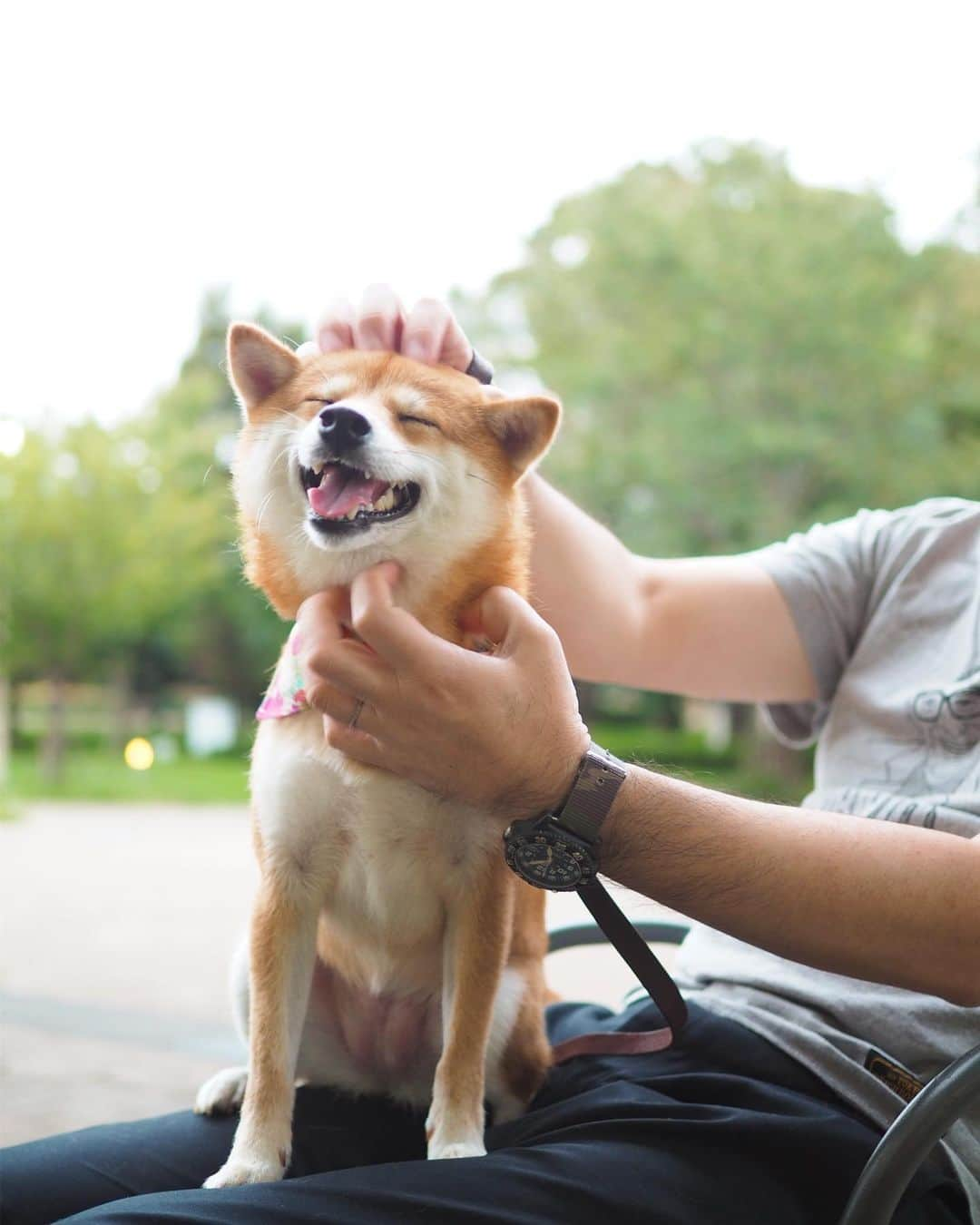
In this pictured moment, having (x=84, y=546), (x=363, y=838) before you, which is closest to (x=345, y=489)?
(x=363, y=838)

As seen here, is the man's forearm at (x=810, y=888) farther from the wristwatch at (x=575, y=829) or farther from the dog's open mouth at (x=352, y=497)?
the dog's open mouth at (x=352, y=497)

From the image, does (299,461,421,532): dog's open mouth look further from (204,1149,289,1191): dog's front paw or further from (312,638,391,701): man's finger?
(204,1149,289,1191): dog's front paw

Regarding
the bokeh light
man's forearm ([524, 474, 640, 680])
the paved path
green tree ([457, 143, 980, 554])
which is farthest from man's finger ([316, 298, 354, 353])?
the bokeh light

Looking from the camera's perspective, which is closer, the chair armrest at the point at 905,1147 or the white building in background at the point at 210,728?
the chair armrest at the point at 905,1147

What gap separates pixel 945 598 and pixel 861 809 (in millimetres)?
251

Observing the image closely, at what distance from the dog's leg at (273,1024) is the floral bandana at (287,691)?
5.9 inches

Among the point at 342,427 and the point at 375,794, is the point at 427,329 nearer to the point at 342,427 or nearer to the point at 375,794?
the point at 342,427

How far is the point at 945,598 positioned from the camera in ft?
3.92

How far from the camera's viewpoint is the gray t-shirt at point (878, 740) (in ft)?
3.20

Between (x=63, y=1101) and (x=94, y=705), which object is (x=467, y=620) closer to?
(x=63, y=1101)

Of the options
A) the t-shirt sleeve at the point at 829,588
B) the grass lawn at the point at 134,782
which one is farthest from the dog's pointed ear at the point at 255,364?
the grass lawn at the point at 134,782

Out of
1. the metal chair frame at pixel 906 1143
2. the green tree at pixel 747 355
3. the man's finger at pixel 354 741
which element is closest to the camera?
the metal chair frame at pixel 906 1143

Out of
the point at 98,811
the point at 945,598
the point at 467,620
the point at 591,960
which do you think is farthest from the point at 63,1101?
the point at 98,811

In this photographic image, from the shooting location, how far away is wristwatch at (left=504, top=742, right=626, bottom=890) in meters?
0.85
